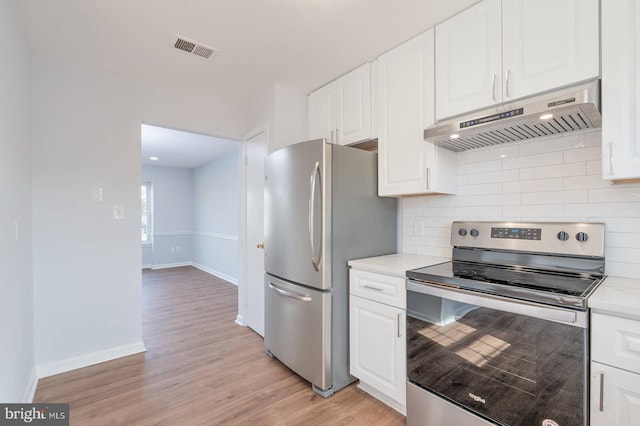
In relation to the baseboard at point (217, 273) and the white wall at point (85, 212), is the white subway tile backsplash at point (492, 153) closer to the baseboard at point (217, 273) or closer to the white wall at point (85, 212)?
the white wall at point (85, 212)

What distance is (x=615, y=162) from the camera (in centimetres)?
122

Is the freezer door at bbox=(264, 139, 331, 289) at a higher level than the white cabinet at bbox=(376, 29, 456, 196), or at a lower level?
lower

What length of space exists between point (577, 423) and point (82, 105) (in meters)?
3.64

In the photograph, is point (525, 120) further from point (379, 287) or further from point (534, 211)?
point (379, 287)

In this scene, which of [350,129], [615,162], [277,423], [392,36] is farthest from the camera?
[350,129]

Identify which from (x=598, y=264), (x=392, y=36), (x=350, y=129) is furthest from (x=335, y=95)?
(x=598, y=264)

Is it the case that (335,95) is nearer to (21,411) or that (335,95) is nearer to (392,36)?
(392,36)

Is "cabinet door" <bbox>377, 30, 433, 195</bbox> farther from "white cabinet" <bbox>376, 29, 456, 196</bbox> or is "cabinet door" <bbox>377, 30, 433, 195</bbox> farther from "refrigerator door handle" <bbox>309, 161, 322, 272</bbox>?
"refrigerator door handle" <bbox>309, 161, 322, 272</bbox>

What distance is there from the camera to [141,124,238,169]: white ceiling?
4238mm

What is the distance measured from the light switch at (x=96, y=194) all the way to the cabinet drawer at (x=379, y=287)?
2206 mm

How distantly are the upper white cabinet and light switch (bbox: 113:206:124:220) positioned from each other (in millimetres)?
2667

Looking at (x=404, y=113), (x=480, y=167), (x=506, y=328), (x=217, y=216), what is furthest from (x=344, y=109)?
(x=217, y=216)

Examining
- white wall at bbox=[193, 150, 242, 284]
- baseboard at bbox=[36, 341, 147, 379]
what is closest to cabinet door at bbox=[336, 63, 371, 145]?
baseboard at bbox=[36, 341, 147, 379]

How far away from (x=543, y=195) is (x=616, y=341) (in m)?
0.86
